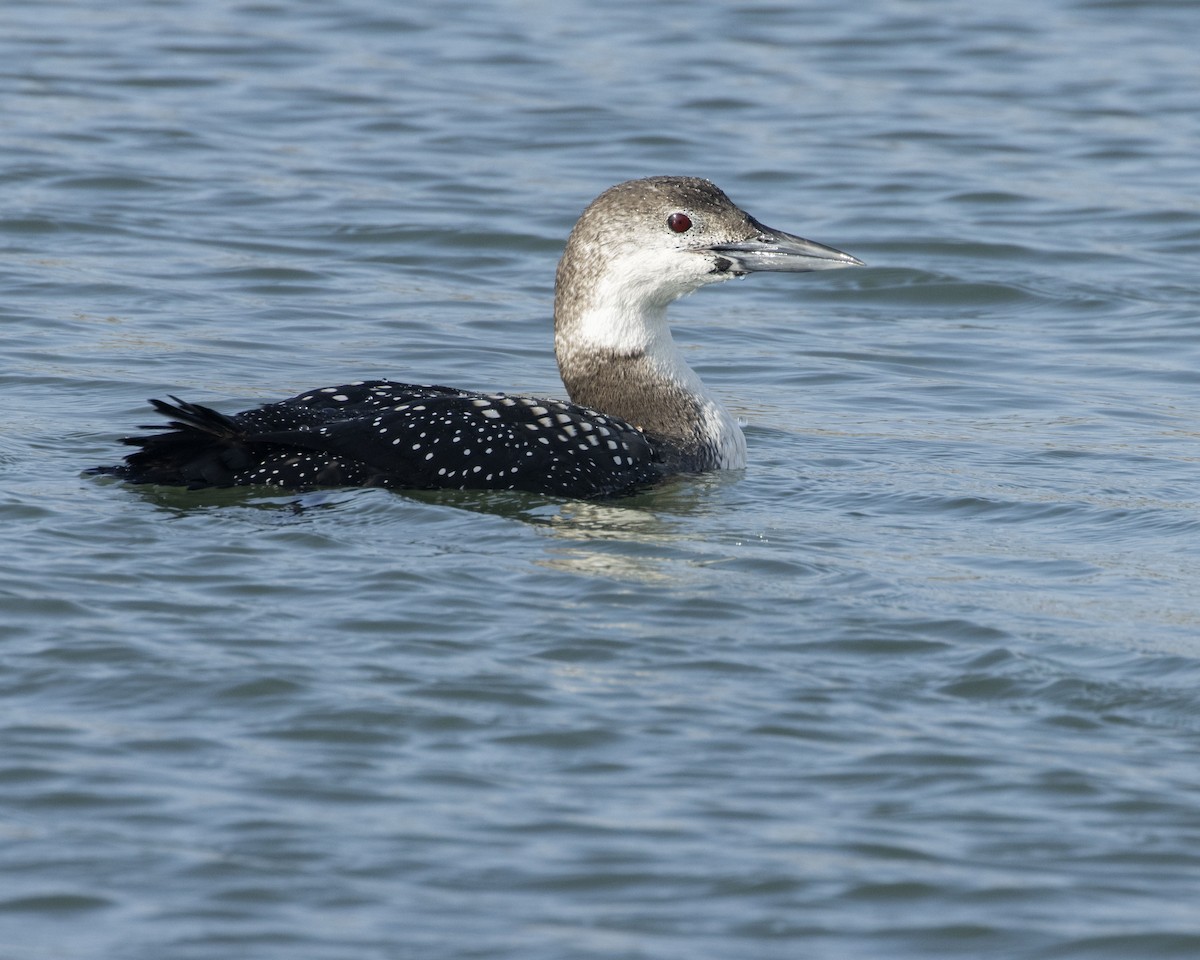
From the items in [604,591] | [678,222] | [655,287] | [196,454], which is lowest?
[604,591]

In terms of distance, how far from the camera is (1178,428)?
8109 mm

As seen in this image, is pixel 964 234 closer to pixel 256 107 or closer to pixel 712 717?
pixel 256 107

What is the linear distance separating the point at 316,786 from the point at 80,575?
5.03ft

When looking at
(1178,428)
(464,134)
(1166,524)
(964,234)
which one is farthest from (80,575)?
(464,134)

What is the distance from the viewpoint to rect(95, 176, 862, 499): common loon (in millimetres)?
6375

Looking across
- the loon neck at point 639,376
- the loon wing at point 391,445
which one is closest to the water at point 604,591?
the loon wing at point 391,445

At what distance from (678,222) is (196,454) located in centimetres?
190

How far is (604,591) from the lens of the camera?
5812mm

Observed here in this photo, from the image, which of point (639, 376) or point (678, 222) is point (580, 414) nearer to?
point (639, 376)

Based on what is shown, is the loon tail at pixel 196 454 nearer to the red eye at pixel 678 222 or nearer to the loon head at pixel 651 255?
the loon head at pixel 651 255

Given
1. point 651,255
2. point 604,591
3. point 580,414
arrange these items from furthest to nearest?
1. point 651,255
2. point 580,414
3. point 604,591

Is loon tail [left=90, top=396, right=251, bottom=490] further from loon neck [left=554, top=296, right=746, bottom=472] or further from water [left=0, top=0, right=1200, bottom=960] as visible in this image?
loon neck [left=554, top=296, right=746, bottom=472]

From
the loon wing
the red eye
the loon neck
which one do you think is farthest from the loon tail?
the red eye

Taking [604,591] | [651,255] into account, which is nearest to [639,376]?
[651,255]
